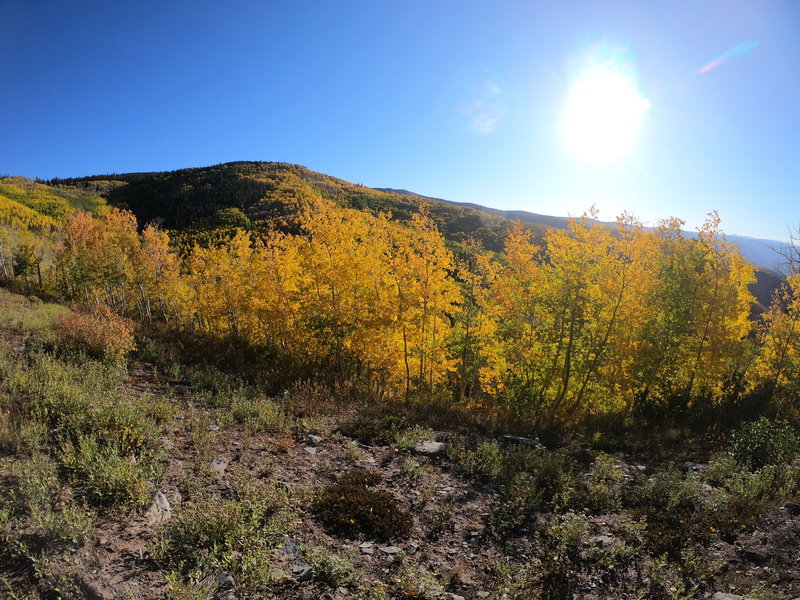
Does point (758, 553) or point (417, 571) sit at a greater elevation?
point (758, 553)

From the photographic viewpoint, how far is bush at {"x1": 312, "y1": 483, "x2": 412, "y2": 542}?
574cm

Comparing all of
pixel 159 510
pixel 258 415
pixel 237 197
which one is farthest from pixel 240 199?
pixel 159 510

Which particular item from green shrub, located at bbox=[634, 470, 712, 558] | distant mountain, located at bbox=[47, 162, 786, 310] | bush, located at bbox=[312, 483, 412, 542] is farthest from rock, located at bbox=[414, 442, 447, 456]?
distant mountain, located at bbox=[47, 162, 786, 310]

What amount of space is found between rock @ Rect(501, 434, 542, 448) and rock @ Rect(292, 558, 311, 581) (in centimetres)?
663

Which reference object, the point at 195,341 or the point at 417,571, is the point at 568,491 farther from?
the point at 195,341

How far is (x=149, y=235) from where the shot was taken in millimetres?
34531

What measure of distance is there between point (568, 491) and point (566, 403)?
1187 centimetres

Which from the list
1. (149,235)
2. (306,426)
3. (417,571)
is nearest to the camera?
(417,571)

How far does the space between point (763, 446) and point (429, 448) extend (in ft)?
24.7

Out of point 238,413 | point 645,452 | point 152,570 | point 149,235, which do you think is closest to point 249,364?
point 238,413

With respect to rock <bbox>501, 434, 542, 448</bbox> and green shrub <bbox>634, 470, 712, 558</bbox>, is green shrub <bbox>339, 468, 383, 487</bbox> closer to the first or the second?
rock <bbox>501, 434, 542, 448</bbox>

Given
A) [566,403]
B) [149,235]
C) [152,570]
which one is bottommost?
[566,403]

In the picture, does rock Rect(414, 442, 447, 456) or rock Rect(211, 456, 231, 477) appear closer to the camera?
rock Rect(211, 456, 231, 477)

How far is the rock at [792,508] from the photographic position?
6.08 meters
